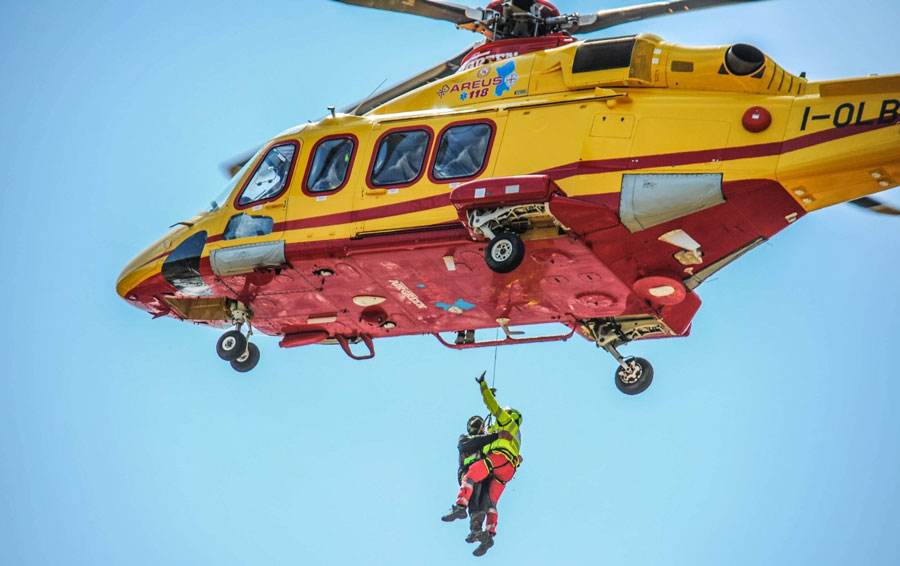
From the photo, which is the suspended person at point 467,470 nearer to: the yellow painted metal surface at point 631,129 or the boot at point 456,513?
the boot at point 456,513

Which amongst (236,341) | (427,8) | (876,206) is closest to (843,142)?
(876,206)

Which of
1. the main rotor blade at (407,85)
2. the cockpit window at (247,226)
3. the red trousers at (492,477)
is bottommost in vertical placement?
the red trousers at (492,477)

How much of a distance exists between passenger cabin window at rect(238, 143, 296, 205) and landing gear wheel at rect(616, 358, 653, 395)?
4820 mm

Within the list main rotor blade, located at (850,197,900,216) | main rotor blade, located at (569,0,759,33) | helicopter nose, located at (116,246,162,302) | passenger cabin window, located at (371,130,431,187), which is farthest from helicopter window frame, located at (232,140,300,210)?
main rotor blade, located at (850,197,900,216)

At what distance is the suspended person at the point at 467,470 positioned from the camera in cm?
1817

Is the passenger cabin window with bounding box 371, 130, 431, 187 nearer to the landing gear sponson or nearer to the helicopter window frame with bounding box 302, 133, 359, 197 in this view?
the helicopter window frame with bounding box 302, 133, 359, 197

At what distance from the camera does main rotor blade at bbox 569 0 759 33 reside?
16500 millimetres

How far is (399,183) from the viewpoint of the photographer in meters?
16.7

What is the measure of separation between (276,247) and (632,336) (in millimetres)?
4525

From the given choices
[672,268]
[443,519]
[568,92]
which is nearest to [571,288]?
[672,268]

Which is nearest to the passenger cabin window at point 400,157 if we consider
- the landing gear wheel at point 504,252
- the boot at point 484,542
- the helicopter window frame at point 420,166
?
the helicopter window frame at point 420,166

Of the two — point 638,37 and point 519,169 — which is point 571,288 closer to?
point 519,169

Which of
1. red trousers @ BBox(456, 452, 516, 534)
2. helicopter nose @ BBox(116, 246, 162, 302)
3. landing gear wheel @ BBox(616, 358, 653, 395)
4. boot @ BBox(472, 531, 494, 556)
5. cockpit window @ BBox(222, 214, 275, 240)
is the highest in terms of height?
cockpit window @ BBox(222, 214, 275, 240)

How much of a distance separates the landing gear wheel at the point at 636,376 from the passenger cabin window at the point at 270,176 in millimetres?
4820
